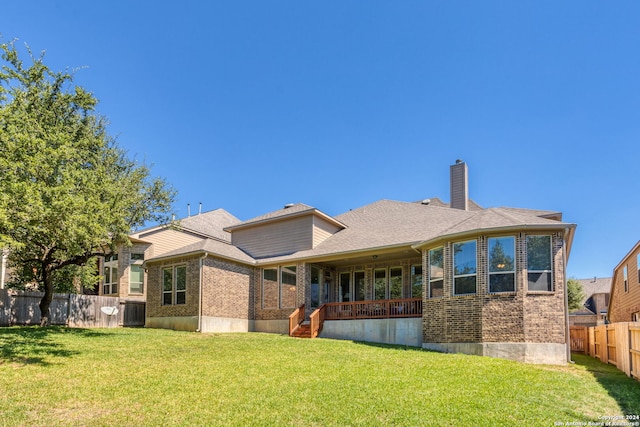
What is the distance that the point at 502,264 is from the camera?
1338 cm

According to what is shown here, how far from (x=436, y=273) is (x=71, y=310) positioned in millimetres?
15282

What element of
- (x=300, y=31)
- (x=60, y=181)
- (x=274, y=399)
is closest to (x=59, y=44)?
(x=60, y=181)

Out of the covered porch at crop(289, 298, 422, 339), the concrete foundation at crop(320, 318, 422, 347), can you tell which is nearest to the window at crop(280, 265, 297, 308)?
the covered porch at crop(289, 298, 422, 339)

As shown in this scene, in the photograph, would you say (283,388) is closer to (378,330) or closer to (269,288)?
(378,330)

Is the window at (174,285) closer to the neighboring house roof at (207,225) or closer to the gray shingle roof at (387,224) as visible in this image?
the gray shingle roof at (387,224)

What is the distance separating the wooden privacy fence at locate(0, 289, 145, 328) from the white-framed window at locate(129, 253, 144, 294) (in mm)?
2879

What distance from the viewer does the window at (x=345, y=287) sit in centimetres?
2069

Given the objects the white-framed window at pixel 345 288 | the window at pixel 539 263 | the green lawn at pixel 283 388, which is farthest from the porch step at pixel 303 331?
the window at pixel 539 263

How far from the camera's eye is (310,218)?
68.2 ft

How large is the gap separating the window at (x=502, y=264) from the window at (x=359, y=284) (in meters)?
7.80

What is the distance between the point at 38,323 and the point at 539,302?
18731mm

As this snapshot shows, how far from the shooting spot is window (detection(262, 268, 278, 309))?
65.8ft

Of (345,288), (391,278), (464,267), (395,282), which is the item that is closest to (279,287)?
(345,288)

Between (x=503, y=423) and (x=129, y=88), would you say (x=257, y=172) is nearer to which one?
(x=129, y=88)
